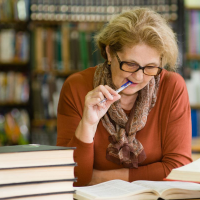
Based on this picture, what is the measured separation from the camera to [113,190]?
0.92 meters

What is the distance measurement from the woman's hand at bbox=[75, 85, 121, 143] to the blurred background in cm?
180

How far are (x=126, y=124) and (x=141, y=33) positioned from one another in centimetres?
36

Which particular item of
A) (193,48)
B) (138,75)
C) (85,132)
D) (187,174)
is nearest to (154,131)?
(138,75)

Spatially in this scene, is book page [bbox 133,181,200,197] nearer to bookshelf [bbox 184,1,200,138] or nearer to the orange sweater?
the orange sweater

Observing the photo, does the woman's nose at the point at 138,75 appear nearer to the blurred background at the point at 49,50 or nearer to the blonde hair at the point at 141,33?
the blonde hair at the point at 141,33

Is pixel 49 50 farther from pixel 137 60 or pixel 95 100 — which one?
pixel 95 100

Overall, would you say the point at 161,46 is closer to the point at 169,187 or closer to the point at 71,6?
the point at 169,187

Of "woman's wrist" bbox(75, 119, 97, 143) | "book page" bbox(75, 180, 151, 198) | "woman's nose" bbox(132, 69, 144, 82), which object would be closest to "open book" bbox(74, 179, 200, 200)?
"book page" bbox(75, 180, 151, 198)

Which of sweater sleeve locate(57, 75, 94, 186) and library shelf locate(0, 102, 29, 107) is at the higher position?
sweater sleeve locate(57, 75, 94, 186)

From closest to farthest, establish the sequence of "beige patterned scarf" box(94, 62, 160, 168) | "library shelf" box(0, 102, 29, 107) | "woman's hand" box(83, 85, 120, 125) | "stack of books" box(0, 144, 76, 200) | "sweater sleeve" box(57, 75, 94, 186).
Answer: "stack of books" box(0, 144, 76, 200)
"woman's hand" box(83, 85, 120, 125)
"sweater sleeve" box(57, 75, 94, 186)
"beige patterned scarf" box(94, 62, 160, 168)
"library shelf" box(0, 102, 29, 107)

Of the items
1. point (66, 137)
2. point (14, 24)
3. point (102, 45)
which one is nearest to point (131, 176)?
point (66, 137)

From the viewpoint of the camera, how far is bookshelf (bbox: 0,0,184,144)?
2.99 m

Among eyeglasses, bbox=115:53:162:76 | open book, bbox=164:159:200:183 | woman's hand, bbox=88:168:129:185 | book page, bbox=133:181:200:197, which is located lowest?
woman's hand, bbox=88:168:129:185

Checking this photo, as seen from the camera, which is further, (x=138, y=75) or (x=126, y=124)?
(x=126, y=124)
